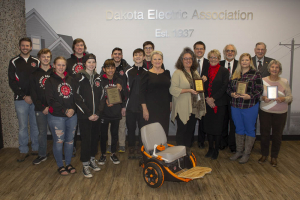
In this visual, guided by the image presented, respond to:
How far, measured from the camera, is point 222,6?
A: 4613 mm

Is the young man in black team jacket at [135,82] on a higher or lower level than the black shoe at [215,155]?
higher

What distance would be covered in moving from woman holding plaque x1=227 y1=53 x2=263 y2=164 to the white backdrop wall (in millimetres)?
1395

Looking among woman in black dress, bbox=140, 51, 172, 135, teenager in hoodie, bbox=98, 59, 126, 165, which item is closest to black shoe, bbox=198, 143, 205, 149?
woman in black dress, bbox=140, 51, 172, 135

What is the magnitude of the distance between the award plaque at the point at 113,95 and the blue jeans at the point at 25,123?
5.24ft

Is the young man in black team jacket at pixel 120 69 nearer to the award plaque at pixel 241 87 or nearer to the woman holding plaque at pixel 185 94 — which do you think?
Answer: the woman holding plaque at pixel 185 94

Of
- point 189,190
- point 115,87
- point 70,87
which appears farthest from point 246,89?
point 70,87

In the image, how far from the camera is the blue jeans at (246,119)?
3490mm

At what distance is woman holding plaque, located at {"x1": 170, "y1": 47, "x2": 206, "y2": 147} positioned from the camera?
3389 mm

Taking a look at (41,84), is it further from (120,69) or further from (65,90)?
(120,69)

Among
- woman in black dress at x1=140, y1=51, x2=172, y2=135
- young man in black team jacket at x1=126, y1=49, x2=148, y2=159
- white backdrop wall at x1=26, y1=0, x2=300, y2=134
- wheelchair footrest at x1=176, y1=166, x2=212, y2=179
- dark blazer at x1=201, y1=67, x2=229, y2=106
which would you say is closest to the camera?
wheelchair footrest at x1=176, y1=166, x2=212, y2=179

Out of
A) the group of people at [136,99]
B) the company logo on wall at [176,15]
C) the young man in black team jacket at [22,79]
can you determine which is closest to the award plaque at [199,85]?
the group of people at [136,99]

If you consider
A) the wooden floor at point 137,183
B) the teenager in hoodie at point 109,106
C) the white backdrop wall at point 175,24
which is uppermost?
the white backdrop wall at point 175,24

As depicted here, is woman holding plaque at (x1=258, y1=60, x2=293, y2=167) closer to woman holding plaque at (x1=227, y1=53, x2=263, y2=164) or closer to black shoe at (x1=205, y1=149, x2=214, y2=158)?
woman holding plaque at (x1=227, y1=53, x2=263, y2=164)

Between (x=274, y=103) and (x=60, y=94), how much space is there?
3.15 meters
